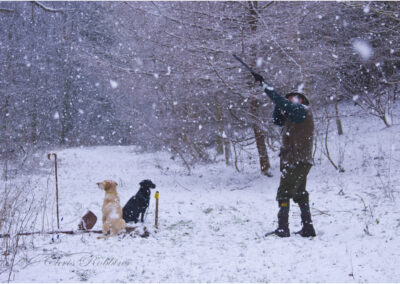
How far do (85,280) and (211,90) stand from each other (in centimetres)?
636

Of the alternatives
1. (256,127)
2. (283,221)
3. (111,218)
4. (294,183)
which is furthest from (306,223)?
(256,127)

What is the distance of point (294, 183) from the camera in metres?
5.01

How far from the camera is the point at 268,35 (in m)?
8.27

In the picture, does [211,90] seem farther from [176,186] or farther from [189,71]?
[176,186]

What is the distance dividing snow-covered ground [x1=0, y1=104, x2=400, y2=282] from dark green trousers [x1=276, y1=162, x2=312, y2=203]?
2.15 ft

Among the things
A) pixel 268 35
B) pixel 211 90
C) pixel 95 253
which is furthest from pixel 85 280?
pixel 268 35

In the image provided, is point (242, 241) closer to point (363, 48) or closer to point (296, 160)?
point (296, 160)

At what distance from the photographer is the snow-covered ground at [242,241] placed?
3744 mm

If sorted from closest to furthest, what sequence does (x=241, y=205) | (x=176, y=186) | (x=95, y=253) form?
1. (x=95, y=253)
2. (x=241, y=205)
3. (x=176, y=186)

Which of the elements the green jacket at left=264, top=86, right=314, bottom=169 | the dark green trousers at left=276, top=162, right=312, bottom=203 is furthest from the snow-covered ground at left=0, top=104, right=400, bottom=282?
the green jacket at left=264, top=86, right=314, bottom=169

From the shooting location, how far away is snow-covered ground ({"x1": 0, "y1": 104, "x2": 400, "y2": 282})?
12.3 ft

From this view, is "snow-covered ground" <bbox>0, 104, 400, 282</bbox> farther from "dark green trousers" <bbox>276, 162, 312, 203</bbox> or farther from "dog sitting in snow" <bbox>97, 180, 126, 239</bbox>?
"dark green trousers" <bbox>276, 162, 312, 203</bbox>

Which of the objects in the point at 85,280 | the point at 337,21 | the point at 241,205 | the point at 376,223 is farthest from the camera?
the point at 337,21

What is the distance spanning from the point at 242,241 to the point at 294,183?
4.07ft
